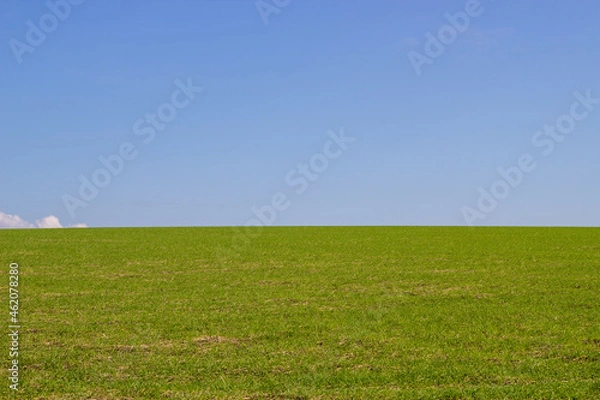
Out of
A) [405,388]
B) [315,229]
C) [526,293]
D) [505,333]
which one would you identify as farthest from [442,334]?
[315,229]

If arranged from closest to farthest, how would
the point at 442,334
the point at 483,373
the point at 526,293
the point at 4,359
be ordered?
the point at 483,373
the point at 4,359
the point at 442,334
the point at 526,293

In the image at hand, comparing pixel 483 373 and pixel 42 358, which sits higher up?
pixel 42 358

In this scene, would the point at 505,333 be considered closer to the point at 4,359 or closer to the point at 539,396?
the point at 539,396

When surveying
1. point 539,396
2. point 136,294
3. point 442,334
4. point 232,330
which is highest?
point 136,294

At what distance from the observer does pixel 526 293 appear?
1652 centimetres

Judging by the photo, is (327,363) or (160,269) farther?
(160,269)

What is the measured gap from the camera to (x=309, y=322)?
13.3 meters

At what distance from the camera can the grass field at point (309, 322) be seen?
940 cm

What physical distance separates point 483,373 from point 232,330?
5.30 meters

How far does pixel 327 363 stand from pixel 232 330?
3053mm

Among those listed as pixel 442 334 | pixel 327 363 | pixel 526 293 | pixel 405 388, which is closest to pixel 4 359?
pixel 327 363

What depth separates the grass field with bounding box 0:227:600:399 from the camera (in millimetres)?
9398

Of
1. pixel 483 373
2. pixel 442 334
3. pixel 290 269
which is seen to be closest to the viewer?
pixel 483 373

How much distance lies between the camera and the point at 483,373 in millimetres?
9805
